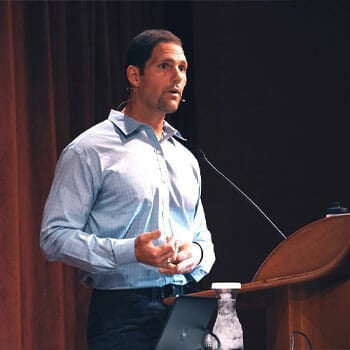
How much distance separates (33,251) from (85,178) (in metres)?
1.42

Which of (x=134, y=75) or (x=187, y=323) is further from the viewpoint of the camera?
(x=134, y=75)

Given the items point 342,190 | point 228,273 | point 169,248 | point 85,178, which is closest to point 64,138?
point 228,273

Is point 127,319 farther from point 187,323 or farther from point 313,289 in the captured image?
point 313,289

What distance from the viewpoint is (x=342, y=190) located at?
3.87 m

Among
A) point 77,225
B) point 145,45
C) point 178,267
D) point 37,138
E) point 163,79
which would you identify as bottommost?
point 178,267

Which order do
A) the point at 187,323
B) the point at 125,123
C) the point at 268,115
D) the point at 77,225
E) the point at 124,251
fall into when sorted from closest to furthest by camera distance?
the point at 187,323 < the point at 124,251 < the point at 77,225 < the point at 125,123 < the point at 268,115

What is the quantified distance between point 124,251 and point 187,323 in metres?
0.25

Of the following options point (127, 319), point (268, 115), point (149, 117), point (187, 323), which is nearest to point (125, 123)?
point (149, 117)

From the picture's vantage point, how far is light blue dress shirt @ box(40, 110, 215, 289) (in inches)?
83.2

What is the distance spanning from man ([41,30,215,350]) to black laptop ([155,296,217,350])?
0.14 meters

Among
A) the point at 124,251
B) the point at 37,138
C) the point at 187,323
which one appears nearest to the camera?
the point at 187,323

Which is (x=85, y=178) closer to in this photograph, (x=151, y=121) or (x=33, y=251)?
(x=151, y=121)

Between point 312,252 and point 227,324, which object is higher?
point 312,252

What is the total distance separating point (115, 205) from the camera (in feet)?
7.24
